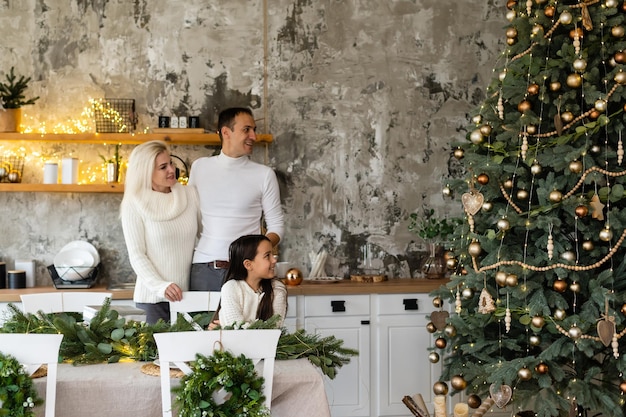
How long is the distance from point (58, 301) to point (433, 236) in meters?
2.59

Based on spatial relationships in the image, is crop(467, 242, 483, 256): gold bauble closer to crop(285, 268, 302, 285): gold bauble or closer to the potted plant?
crop(285, 268, 302, 285): gold bauble

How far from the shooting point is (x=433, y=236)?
5.47 m

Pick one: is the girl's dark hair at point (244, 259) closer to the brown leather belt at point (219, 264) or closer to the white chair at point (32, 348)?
the brown leather belt at point (219, 264)

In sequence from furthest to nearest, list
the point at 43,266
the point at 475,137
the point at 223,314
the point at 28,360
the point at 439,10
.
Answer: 1. the point at 439,10
2. the point at 43,266
3. the point at 475,137
4. the point at 223,314
5. the point at 28,360

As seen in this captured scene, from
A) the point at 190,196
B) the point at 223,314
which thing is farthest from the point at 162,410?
the point at 190,196

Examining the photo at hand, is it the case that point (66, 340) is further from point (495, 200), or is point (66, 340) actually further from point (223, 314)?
point (495, 200)

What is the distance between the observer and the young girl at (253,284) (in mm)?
3586

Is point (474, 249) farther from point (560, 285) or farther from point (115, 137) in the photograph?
point (115, 137)

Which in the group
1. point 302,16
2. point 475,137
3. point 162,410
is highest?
point 302,16

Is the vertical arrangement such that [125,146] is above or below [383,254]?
above

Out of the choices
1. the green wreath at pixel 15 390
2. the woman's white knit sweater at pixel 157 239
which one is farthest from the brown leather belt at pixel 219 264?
the green wreath at pixel 15 390

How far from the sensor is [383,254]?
5754 millimetres

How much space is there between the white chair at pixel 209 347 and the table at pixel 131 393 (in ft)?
0.29

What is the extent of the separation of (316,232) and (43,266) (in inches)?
72.3
